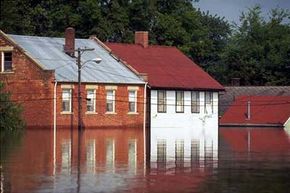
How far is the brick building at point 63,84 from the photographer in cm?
6247

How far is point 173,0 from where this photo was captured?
93438 mm

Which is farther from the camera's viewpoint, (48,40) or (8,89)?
(48,40)

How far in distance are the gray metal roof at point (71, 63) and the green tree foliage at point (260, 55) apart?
1435 inches

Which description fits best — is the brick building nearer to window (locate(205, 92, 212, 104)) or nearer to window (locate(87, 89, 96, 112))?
window (locate(87, 89, 96, 112))

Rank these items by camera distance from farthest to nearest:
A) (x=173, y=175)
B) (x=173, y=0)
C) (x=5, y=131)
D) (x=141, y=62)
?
(x=173, y=0)
(x=141, y=62)
(x=5, y=131)
(x=173, y=175)

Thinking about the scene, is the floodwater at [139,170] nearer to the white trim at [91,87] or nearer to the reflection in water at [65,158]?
the reflection in water at [65,158]

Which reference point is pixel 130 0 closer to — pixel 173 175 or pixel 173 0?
pixel 173 0

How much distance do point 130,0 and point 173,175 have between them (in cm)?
6438

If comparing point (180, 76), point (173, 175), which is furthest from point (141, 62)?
point (173, 175)

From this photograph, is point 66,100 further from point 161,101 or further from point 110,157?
point 110,157

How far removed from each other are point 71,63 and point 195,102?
15.0 m

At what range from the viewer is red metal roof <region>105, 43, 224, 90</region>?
73.8m

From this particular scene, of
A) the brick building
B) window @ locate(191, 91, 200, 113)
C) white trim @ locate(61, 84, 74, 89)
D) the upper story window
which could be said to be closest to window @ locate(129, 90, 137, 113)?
the brick building

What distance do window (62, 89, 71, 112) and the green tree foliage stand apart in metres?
45.7
